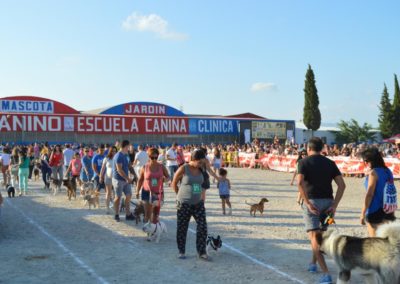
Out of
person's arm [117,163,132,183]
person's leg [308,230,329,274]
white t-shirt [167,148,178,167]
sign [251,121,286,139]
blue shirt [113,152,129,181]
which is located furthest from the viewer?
sign [251,121,286,139]

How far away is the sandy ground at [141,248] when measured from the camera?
6.57 meters

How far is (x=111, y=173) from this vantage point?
1153 cm

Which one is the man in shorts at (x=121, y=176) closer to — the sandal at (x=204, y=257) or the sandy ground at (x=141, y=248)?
the sandy ground at (x=141, y=248)

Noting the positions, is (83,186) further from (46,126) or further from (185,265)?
(46,126)

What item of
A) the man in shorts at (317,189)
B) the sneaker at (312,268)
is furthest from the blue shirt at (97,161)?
the man in shorts at (317,189)

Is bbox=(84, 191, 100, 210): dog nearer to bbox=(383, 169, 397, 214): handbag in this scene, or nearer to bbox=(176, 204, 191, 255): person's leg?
bbox=(176, 204, 191, 255): person's leg

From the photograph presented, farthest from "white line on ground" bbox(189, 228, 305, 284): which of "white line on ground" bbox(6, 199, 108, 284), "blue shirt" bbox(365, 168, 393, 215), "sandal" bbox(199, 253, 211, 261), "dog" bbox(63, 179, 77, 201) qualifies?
"dog" bbox(63, 179, 77, 201)

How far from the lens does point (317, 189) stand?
6.13m

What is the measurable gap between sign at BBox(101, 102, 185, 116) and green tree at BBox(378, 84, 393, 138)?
24116mm

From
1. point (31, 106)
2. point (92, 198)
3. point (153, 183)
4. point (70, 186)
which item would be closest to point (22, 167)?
point (70, 186)

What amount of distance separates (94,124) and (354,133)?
128 ft

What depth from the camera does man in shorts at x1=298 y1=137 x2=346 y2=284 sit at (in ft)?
20.1

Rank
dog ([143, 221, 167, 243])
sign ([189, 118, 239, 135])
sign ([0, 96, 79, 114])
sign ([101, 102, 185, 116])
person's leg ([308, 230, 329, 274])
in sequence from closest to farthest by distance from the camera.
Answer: person's leg ([308, 230, 329, 274]), dog ([143, 221, 167, 243]), sign ([189, 118, 239, 135]), sign ([0, 96, 79, 114]), sign ([101, 102, 185, 116])

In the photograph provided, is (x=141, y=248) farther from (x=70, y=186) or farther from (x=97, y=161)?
(x=70, y=186)
